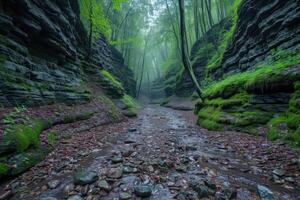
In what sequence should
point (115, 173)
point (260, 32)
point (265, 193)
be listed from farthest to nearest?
point (260, 32) → point (115, 173) → point (265, 193)

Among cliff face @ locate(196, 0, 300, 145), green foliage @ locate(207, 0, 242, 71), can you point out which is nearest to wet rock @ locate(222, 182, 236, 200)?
cliff face @ locate(196, 0, 300, 145)

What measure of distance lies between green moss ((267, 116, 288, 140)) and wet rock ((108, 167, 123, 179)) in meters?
5.36

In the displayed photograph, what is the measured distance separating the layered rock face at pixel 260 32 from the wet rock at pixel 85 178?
10765 millimetres

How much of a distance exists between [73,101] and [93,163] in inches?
229

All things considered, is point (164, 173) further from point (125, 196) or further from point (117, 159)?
point (117, 159)

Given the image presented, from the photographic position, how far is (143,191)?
116 inches

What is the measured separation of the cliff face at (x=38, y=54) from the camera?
5926mm

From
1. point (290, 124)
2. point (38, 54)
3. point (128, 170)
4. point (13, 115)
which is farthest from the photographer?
point (38, 54)

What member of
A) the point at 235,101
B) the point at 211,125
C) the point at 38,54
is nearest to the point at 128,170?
the point at 211,125

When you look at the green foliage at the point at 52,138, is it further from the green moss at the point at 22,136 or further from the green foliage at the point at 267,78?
the green foliage at the point at 267,78

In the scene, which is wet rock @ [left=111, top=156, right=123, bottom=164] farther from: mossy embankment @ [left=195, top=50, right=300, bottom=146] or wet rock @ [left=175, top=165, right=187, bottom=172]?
mossy embankment @ [left=195, top=50, right=300, bottom=146]

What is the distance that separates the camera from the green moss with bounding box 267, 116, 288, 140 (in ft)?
16.8

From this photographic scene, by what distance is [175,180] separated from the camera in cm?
338

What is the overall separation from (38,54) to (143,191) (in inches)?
353
